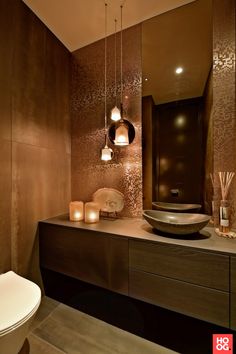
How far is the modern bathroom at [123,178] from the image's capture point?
3.89ft

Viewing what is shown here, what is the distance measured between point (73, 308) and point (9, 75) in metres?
2.17

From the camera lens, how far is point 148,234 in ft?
4.37

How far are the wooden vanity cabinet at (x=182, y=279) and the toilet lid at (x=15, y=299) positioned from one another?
2.19 ft

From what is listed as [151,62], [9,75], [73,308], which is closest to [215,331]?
[73,308]

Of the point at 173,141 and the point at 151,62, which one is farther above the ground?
the point at 151,62

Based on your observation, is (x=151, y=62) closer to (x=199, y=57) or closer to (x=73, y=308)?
(x=199, y=57)

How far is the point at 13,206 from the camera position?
1.47 metres

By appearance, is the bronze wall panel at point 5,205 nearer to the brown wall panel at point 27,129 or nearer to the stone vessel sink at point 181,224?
the brown wall panel at point 27,129

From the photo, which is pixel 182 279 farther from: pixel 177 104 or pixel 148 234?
pixel 177 104

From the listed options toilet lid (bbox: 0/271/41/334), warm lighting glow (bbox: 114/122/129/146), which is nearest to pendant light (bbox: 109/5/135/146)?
warm lighting glow (bbox: 114/122/129/146)

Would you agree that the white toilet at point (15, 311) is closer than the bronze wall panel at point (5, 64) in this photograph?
Yes

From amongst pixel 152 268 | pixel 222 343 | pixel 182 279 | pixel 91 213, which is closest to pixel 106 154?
pixel 91 213

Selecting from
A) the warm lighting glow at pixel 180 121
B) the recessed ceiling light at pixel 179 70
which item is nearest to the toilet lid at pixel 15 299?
the warm lighting glow at pixel 180 121

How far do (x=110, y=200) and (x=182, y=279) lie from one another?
3.12 ft
